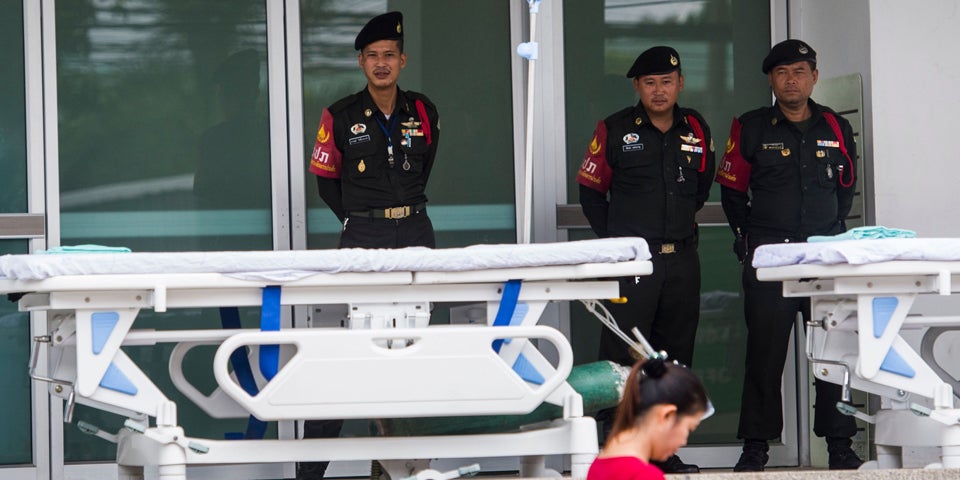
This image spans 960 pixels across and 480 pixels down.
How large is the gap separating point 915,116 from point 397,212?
2.35 metres

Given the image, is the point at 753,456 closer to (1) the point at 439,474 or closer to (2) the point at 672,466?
(2) the point at 672,466

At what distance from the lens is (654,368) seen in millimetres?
3023

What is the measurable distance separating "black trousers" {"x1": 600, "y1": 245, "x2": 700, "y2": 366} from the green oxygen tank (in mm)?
1172

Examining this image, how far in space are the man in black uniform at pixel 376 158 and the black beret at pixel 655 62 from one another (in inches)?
39.5

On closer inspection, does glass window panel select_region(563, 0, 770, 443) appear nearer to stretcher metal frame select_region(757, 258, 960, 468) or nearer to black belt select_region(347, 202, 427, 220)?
black belt select_region(347, 202, 427, 220)

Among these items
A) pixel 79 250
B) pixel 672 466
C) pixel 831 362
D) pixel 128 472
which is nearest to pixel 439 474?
pixel 128 472

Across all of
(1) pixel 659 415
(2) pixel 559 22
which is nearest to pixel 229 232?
(2) pixel 559 22

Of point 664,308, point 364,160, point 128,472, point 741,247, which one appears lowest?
point 128,472

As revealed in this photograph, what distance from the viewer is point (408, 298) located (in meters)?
4.35

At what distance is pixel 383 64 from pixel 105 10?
4.85 ft

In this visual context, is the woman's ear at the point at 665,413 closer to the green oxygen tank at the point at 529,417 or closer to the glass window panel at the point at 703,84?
the green oxygen tank at the point at 529,417

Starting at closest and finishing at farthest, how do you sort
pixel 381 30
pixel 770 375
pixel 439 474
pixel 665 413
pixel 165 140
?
1. pixel 665 413
2. pixel 439 474
3. pixel 381 30
4. pixel 770 375
5. pixel 165 140

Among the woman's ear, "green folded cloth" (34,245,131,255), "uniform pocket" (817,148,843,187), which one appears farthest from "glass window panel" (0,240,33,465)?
the woman's ear

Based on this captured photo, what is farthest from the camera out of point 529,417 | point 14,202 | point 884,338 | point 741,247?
point 14,202
